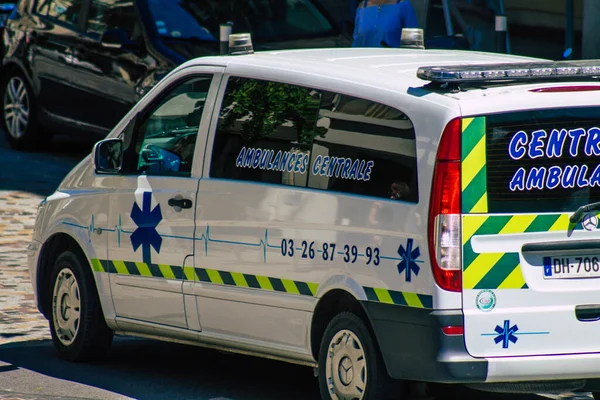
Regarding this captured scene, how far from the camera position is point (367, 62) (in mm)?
6828

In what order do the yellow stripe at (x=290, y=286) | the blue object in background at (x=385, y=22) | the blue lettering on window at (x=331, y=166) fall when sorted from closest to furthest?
the blue lettering on window at (x=331, y=166), the yellow stripe at (x=290, y=286), the blue object in background at (x=385, y=22)

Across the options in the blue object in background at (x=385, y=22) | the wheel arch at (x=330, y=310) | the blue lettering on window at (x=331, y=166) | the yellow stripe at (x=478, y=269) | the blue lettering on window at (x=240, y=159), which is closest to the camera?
the yellow stripe at (x=478, y=269)

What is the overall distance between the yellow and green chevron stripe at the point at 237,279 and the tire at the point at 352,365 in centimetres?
20

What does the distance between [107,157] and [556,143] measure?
284 cm

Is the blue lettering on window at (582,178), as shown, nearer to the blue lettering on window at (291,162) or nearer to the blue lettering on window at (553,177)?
the blue lettering on window at (553,177)

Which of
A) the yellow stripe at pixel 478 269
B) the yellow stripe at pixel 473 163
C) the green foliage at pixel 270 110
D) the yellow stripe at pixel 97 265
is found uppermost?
the green foliage at pixel 270 110

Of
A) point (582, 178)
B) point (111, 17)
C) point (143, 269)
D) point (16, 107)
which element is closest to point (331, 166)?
point (582, 178)

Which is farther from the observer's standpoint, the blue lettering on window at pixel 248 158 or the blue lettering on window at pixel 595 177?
the blue lettering on window at pixel 248 158

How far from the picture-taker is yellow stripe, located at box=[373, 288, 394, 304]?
6078 millimetres

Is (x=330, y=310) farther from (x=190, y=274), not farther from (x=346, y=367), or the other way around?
(x=190, y=274)

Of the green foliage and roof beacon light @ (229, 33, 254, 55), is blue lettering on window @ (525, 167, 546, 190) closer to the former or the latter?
the green foliage

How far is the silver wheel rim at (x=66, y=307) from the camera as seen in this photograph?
8.12 metres

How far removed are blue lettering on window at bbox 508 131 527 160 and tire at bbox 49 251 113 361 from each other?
300 centimetres

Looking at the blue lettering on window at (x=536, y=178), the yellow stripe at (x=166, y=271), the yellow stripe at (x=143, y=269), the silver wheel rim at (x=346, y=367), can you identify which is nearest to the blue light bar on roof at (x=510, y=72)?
the blue lettering on window at (x=536, y=178)
